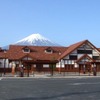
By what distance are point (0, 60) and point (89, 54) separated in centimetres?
1953

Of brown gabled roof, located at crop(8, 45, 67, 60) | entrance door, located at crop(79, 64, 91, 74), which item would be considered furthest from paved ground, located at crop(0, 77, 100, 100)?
brown gabled roof, located at crop(8, 45, 67, 60)

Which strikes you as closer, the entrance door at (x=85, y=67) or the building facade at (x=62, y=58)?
the entrance door at (x=85, y=67)

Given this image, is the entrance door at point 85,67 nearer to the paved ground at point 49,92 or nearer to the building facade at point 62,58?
the building facade at point 62,58

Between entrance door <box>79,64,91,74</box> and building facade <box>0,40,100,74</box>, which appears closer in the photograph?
entrance door <box>79,64,91,74</box>

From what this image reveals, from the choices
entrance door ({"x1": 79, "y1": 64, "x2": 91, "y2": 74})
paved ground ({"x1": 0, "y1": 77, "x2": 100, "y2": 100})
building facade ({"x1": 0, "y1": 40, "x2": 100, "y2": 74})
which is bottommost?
paved ground ({"x1": 0, "y1": 77, "x2": 100, "y2": 100})

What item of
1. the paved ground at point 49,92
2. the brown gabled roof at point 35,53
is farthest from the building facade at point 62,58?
the paved ground at point 49,92

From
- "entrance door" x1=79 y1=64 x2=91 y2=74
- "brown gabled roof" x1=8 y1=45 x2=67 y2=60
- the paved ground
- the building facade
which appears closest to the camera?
the paved ground

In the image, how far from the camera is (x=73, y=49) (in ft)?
246

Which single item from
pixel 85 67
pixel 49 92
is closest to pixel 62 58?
pixel 85 67

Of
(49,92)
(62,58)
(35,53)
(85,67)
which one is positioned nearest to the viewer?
(49,92)

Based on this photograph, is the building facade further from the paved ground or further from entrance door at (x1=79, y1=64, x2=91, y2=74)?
the paved ground

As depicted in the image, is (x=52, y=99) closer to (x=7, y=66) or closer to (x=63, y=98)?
(x=63, y=98)

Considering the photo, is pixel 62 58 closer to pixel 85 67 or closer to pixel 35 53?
pixel 85 67

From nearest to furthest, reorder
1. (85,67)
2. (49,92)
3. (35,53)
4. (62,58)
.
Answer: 1. (49,92)
2. (85,67)
3. (62,58)
4. (35,53)
